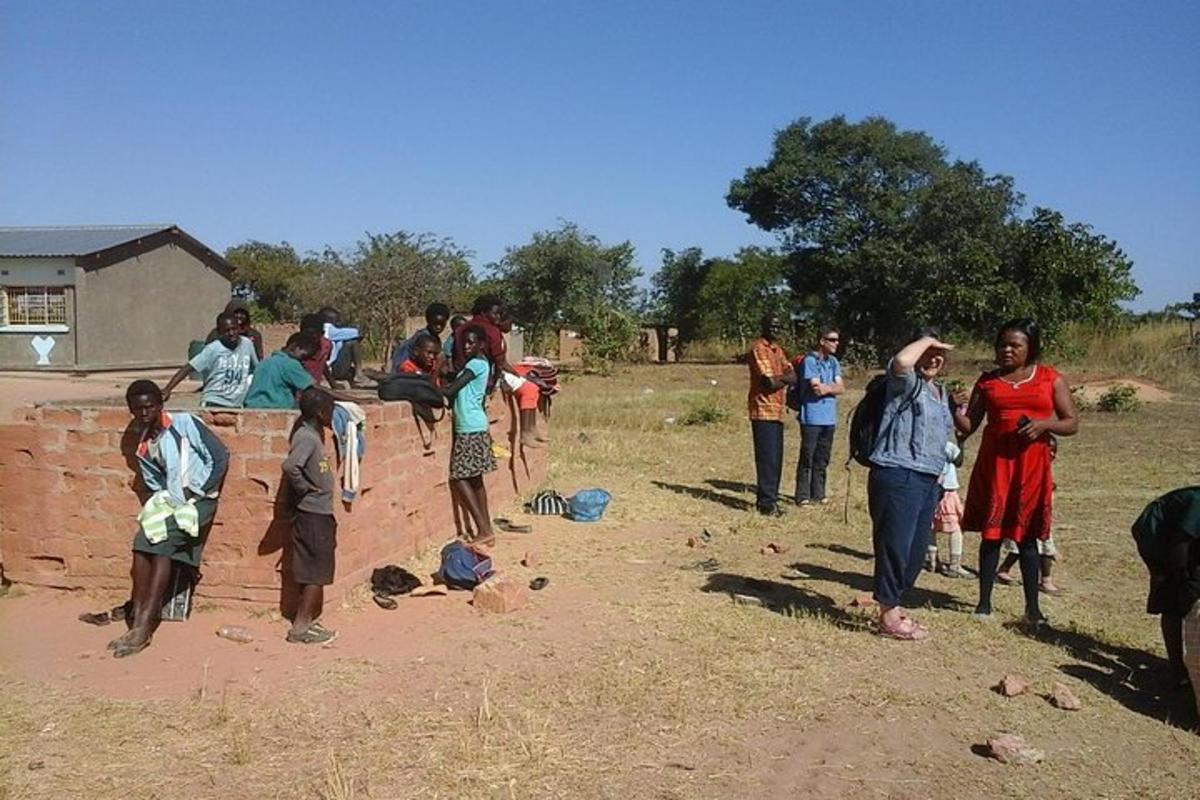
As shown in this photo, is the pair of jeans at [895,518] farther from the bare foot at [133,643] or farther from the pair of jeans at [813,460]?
the pair of jeans at [813,460]

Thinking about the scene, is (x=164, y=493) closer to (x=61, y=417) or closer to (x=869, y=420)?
(x=61, y=417)

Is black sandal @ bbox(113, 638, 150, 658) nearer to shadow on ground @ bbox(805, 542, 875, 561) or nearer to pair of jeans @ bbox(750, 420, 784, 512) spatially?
shadow on ground @ bbox(805, 542, 875, 561)

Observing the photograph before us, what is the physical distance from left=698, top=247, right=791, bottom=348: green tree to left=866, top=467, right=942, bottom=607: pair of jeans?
102ft

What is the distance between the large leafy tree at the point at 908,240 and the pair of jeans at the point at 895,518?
22.0 meters

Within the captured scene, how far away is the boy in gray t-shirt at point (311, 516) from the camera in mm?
5637

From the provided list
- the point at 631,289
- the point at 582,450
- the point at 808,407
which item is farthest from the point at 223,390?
the point at 631,289

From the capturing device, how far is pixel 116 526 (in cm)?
625

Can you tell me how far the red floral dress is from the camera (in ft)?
19.2

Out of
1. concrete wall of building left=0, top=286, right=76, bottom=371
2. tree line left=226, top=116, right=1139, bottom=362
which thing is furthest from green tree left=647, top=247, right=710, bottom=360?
concrete wall of building left=0, top=286, right=76, bottom=371

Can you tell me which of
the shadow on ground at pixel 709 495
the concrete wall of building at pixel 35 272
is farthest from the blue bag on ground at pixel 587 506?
the concrete wall of building at pixel 35 272

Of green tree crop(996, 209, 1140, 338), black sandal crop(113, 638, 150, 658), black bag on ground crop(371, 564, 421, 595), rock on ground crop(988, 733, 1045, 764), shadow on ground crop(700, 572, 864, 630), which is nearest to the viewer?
rock on ground crop(988, 733, 1045, 764)

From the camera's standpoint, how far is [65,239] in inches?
1185

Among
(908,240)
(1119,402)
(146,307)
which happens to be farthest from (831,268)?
(146,307)

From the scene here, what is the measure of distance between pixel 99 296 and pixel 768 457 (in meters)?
24.9
